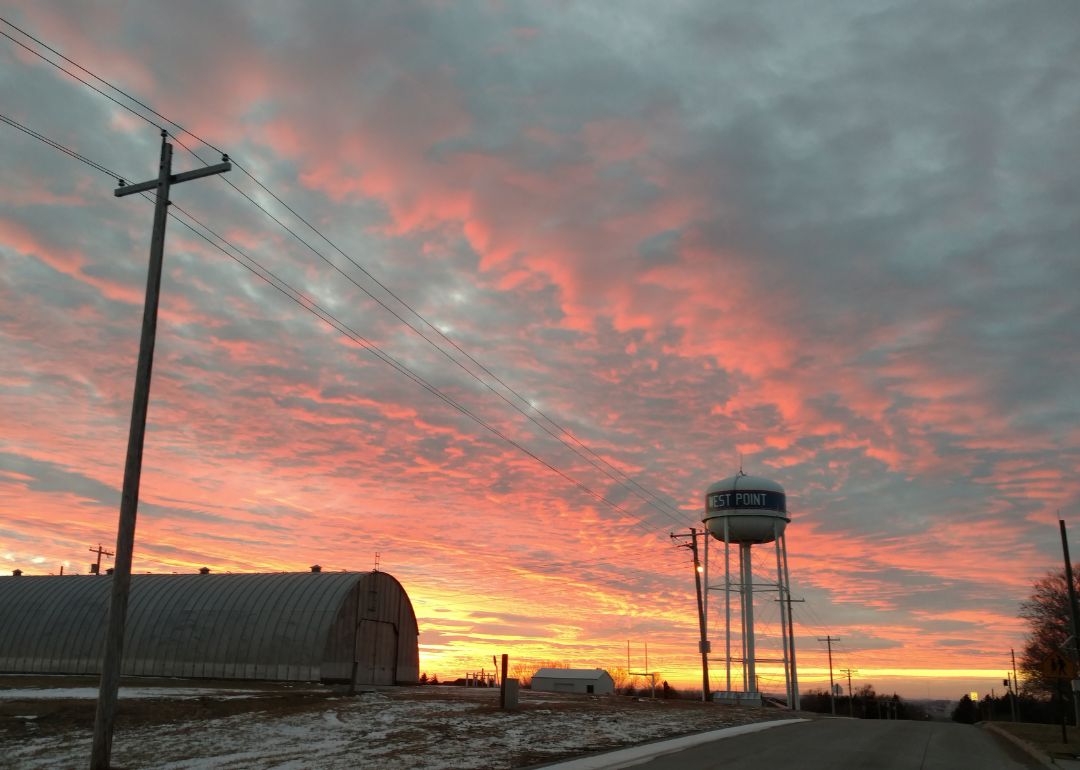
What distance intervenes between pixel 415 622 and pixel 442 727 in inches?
1103

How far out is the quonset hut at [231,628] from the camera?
4234 cm

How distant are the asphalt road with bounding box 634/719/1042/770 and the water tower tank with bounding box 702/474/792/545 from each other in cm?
2848

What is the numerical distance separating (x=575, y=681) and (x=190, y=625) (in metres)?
49.1

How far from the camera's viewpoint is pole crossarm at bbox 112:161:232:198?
58.1 feet

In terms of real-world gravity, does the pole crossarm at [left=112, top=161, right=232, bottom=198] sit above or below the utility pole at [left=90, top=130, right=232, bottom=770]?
above

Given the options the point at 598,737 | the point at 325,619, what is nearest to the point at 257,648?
the point at 325,619

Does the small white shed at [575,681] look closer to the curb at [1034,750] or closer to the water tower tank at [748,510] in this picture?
the water tower tank at [748,510]

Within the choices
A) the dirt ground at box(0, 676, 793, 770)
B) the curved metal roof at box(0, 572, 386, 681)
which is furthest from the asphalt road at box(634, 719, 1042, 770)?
the curved metal roof at box(0, 572, 386, 681)

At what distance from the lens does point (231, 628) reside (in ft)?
145

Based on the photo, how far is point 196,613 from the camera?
152 feet

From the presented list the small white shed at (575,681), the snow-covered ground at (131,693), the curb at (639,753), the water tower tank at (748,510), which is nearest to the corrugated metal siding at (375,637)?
the snow-covered ground at (131,693)

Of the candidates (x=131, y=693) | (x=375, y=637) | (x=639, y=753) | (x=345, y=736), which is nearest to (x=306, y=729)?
(x=345, y=736)

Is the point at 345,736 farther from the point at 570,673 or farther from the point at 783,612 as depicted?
the point at 570,673

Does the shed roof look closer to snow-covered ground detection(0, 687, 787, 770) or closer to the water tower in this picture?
the water tower
